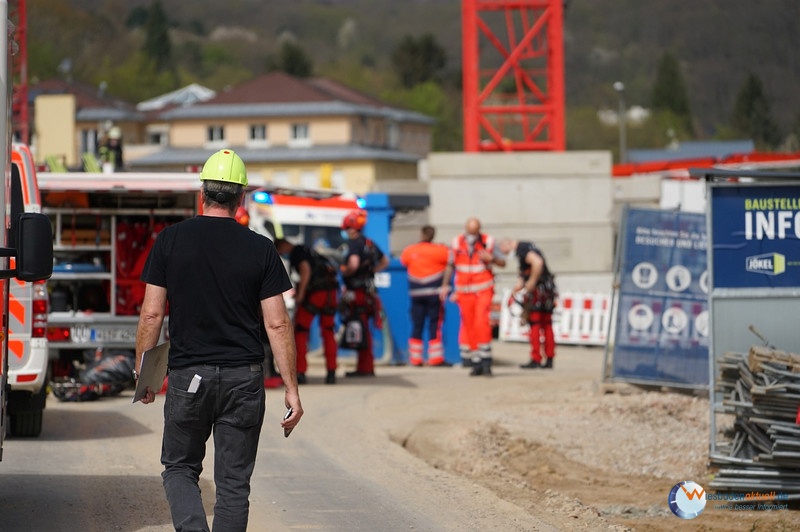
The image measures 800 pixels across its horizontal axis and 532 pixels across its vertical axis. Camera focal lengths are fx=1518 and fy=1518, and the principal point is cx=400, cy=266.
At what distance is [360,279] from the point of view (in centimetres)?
1900

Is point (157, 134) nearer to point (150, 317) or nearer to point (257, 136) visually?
point (257, 136)

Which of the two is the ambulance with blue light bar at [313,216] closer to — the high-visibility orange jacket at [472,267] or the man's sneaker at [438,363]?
the man's sneaker at [438,363]

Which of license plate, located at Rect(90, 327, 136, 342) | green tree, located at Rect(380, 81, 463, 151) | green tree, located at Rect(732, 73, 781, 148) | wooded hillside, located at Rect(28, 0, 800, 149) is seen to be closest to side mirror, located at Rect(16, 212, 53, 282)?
license plate, located at Rect(90, 327, 136, 342)

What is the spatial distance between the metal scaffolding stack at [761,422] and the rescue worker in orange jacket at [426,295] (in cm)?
1006

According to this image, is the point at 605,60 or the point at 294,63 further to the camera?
the point at 605,60

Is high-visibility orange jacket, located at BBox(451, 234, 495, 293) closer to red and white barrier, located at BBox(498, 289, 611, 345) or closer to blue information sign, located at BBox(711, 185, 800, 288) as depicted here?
blue information sign, located at BBox(711, 185, 800, 288)

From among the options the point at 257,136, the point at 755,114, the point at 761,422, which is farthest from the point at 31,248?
the point at 755,114

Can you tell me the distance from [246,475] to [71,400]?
368 inches

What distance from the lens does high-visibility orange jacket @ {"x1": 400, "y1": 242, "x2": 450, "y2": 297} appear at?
21562 mm

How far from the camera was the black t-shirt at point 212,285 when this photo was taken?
7.05 meters

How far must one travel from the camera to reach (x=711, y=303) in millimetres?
11734

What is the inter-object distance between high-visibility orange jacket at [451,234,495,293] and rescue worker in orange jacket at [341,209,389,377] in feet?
3.35

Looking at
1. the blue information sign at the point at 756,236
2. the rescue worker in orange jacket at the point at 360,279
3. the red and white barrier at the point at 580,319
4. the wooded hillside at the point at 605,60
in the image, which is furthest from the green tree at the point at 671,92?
the blue information sign at the point at 756,236

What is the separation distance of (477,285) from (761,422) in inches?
333
